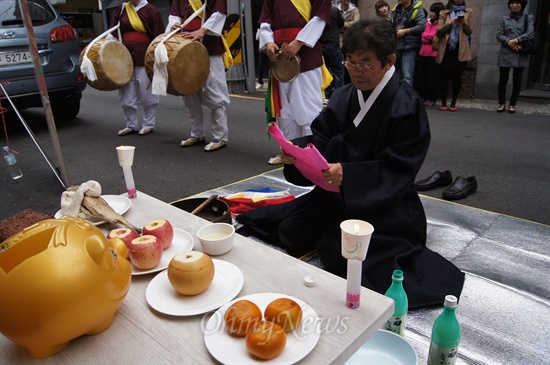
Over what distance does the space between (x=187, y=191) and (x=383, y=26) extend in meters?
2.41

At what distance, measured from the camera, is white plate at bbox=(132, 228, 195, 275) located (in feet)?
4.47

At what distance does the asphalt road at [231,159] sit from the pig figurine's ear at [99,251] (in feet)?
8.73

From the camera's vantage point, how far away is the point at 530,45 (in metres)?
6.15

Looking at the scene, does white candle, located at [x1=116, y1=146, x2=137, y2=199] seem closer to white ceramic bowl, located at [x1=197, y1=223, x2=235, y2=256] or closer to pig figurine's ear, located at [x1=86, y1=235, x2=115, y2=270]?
white ceramic bowl, located at [x1=197, y1=223, x2=235, y2=256]

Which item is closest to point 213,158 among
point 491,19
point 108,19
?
point 491,19

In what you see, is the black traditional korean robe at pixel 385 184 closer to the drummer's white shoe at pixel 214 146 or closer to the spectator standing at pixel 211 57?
the spectator standing at pixel 211 57

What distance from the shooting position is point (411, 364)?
1413 mm

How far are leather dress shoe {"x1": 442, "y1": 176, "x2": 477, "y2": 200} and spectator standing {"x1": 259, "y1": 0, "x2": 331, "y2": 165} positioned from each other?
1.33 meters

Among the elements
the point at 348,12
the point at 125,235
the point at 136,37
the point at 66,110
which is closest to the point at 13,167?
the point at 136,37

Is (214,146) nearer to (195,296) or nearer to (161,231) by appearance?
(161,231)

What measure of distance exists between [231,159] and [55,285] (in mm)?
3743

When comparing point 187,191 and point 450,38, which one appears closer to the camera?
point 187,191

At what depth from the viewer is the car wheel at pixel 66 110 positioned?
22.6 ft

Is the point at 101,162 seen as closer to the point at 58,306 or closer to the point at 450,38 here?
the point at 58,306
